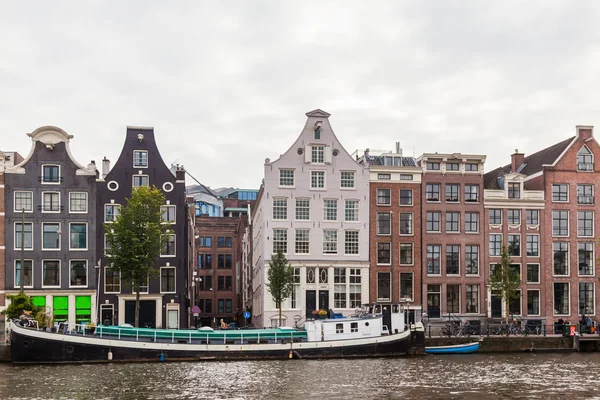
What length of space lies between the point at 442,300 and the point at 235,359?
25780 mm

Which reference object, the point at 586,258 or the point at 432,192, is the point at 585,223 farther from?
the point at 432,192

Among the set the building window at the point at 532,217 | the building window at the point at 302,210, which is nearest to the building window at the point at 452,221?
the building window at the point at 532,217

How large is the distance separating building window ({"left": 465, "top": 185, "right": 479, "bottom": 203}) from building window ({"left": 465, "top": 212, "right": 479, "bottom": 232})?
1.27m

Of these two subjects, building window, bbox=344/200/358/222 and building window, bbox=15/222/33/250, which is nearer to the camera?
building window, bbox=15/222/33/250

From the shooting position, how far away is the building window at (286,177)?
→ 80000 mm

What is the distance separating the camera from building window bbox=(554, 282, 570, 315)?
82.6m

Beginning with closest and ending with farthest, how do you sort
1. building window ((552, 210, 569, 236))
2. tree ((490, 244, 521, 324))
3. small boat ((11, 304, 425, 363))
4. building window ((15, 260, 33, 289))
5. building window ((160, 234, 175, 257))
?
small boat ((11, 304, 425, 363))
building window ((15, 260, 33, 289))
tree ((490, 244, 521, 324))
building window ((160, 234, 175, 257))
building window ((552, 210, 569, 236))

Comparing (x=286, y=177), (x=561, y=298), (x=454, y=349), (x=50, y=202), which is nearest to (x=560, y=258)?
(x=561, y=298)

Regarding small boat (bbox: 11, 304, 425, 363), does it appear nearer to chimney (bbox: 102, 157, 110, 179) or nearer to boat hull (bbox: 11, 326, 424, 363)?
boat hull (bbox: 11, 326, 424, 363)

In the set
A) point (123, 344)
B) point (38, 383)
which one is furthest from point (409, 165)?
point (38, 383)

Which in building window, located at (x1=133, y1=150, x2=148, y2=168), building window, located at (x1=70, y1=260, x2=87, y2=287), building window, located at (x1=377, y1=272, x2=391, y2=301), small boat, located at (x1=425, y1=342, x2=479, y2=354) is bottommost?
small boat, located at (x1=425, y1=342, x2=479, y2=354)

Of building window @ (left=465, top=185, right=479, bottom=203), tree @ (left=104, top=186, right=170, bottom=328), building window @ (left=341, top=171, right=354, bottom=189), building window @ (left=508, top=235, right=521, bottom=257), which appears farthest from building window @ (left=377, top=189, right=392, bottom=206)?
tree @ (left=104, top=186, right=170, bottom=328)

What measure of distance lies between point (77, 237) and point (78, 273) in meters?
2.96

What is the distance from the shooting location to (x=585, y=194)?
8394 centimetres
